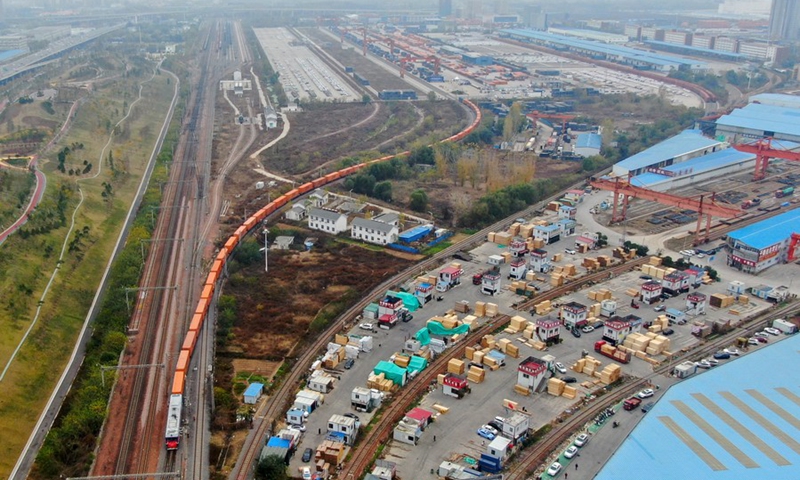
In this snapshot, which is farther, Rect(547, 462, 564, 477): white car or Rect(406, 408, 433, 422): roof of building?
Rect(406, 408, 433, 422): roof of building

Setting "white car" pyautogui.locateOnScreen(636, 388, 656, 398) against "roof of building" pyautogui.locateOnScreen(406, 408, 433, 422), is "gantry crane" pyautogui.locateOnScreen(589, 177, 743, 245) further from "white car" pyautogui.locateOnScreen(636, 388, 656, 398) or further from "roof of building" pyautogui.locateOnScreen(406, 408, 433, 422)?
"roof of building" pyautogui.locateOnScreen(406, 408, 433, 422)

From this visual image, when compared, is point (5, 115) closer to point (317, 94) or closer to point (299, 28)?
point (317, 94)

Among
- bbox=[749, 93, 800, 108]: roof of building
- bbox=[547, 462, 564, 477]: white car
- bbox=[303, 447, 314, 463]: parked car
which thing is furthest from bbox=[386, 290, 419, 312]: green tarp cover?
Result: bbox=[749, 93, 800, 108]: roof of building

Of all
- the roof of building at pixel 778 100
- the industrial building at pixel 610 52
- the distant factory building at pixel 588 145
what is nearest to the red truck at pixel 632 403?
the distant factory building at pixel 588 145

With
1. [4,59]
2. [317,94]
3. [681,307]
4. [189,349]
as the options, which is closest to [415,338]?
[189,349]

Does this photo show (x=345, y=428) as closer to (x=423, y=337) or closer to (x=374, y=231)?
(x=423, y=337)

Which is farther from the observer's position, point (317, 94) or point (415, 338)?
point (317, 94)
